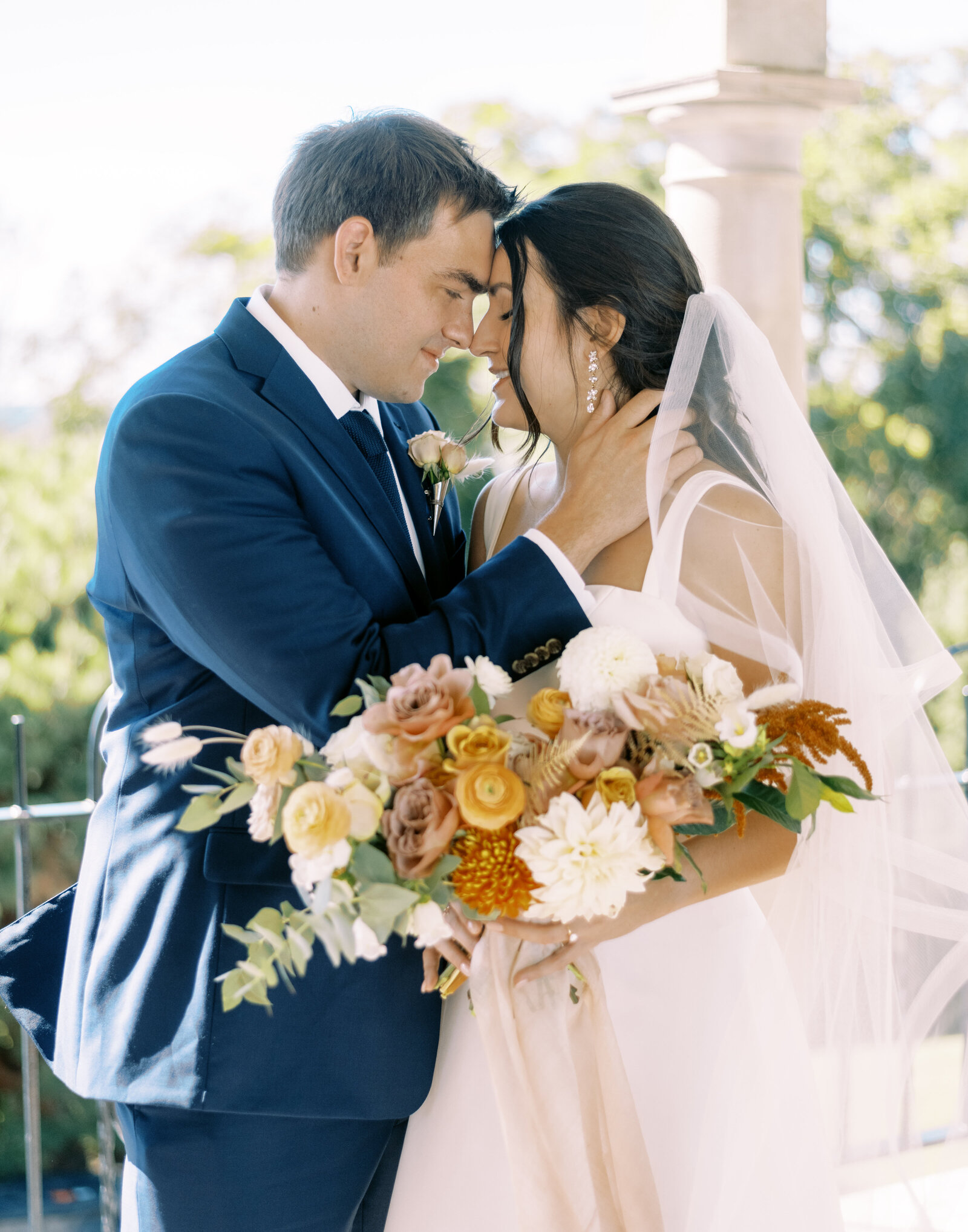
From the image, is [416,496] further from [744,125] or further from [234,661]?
[744,125]

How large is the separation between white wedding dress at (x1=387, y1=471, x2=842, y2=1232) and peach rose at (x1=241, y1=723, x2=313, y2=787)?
0.57m

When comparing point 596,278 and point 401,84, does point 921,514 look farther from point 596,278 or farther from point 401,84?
point 596,278

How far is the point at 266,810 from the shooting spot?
1.60m

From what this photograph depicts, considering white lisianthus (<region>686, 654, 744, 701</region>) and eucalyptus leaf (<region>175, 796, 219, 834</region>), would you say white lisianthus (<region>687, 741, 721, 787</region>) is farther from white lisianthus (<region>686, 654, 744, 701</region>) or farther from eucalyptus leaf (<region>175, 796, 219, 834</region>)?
eucalyptus leaf (<region>175, 796, 219, 834</region>)

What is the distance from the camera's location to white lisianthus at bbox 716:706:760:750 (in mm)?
1648

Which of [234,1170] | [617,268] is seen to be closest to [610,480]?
[617,268]

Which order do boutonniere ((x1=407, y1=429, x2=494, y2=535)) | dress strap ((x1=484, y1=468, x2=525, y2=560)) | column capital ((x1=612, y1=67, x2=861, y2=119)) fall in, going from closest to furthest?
boutonniere ((x1=407, y1=429, x2=494, y2=535)) < dress strap ((x1=484, y1=468, x2=525, y2=560)) < column capital ((x1=612, y1=67, x2=861, y2=119))

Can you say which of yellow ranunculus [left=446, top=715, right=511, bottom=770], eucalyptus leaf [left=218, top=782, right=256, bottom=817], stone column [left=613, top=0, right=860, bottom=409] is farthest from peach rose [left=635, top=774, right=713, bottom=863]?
stone column [left=613, top=0, right=860, bottom=409]

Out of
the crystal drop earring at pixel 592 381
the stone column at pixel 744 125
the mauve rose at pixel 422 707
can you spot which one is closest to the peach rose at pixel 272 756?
the mauve rose at pixel 422 707

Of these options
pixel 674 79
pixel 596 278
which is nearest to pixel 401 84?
pixel 674 79

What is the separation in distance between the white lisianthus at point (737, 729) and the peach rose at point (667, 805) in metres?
0.08

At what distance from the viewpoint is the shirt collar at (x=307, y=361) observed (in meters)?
2.17

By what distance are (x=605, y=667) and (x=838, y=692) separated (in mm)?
571

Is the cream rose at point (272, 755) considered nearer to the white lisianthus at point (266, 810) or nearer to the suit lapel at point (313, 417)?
the white lisianthus at point (266, 810)
